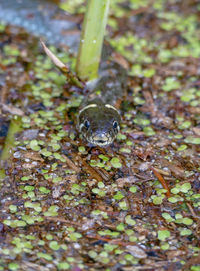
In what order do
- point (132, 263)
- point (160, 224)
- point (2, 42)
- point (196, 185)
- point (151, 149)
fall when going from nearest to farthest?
1. point (132, 263)
2. point (160, 224)
3. point (196, 185)
4. point (151, 149)
5. point (2, 42)

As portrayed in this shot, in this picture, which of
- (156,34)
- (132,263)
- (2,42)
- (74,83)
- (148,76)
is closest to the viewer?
(132,263)

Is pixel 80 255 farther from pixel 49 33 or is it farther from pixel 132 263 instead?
pixel 49 33

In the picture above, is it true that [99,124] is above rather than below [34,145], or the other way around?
above

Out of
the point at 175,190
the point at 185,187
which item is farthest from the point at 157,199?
the point at 185,187

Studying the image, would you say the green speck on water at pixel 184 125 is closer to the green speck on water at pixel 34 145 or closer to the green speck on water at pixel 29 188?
the green speck on water at pixel 34 145

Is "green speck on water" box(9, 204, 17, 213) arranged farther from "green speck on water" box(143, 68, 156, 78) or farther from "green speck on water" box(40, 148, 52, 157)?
"green speck on water" box(143, 68, 156, 78)

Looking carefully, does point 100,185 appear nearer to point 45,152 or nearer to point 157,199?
point 157,199

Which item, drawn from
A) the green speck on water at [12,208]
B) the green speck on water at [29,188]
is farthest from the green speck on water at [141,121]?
the green speck on water at [12,208]

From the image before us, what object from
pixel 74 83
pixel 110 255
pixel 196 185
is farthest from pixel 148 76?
pixel 110 255
